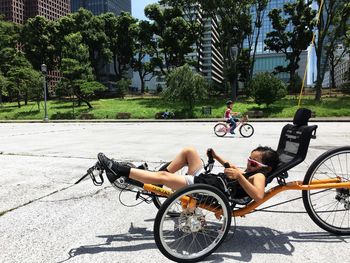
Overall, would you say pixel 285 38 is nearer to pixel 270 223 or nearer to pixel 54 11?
pixel 270 223

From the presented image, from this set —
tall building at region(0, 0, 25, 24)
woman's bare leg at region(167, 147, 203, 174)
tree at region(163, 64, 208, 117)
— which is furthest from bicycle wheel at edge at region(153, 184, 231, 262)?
tall building at region(0, 0, 25, 24)

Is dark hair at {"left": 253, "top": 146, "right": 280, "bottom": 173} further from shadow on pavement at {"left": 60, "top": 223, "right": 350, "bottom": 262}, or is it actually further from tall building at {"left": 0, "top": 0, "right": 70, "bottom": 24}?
tall building at {"left": 0, "top": 0, "right": 70, "bottom": 24}

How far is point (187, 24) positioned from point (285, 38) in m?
16.6

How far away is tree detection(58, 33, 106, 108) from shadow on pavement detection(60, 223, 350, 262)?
34.6 metres

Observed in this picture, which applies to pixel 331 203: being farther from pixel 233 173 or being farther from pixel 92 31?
pixel 92 31

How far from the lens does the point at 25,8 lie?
8869 cm

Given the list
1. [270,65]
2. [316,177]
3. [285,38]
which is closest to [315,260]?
[316,177]

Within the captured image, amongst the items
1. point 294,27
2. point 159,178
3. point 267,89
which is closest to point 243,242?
point 159,178

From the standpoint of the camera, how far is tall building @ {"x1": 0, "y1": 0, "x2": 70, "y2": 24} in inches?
3344

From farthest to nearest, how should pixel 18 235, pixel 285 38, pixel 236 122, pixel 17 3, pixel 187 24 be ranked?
1. pixel 17 3
2. pixel 285 38
3. pixel 187 24
4. pixel 236 122
5. pixel 18 235

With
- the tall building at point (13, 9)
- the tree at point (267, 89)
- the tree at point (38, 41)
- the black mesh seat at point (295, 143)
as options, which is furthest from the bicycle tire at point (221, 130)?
the tall building at point (13, 9)

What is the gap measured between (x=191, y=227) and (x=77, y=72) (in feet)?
125

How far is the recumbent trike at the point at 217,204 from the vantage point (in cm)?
300

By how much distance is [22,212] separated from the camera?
429 centimetres
